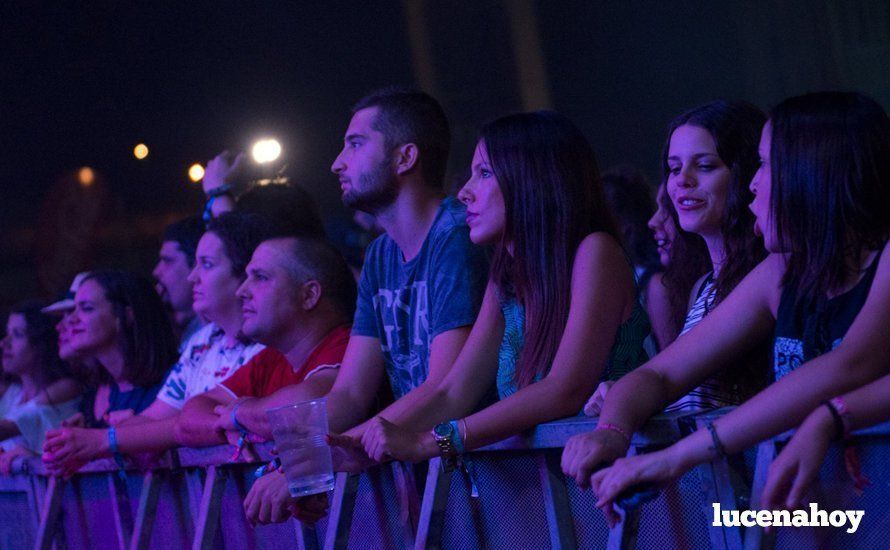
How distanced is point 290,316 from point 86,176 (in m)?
4.88

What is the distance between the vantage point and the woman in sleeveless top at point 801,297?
1.74 m

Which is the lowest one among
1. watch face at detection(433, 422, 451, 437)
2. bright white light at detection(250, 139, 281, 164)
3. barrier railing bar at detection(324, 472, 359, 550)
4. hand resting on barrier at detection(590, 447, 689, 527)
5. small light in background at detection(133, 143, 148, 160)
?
barrier railing bar at detection(324, 472, 359, 550)

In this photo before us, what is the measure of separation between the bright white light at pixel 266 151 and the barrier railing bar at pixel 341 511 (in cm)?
522

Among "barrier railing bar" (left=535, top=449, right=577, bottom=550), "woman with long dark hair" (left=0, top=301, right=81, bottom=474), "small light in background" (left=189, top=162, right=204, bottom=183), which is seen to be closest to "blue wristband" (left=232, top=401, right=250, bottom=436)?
"barrier railing bar" (left=535, top=449, right=577, bottom=550)

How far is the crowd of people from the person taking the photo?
186 cm

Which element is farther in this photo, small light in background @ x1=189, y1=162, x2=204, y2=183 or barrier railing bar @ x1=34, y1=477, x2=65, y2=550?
small light in background @ x1=189, y1=162, x2=204, y2=183

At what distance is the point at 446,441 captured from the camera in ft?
7.29

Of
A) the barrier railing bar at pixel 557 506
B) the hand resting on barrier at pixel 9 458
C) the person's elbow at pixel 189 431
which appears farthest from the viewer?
the hand resting on barrier at pixel 9 458

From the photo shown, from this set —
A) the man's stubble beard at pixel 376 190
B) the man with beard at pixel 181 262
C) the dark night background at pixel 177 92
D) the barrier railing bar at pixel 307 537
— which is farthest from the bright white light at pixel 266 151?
the barrier railing bar at pixel 307 537

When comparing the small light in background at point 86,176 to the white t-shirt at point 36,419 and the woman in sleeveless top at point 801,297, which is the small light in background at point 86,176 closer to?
the white t-shirt at point 36,419

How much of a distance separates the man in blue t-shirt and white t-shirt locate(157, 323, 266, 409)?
2.42ft

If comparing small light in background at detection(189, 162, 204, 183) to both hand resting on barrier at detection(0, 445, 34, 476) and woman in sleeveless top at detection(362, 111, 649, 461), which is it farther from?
woman in sleeveless top at detection(362, 111, 649, 461)

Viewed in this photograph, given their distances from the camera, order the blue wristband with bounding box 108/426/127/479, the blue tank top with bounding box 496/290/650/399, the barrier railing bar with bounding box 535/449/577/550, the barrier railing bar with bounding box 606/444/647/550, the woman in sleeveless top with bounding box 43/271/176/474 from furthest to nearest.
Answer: the woman in sleeveless top with bounding box 43/271/176/474
the blue wristband with bounding box 108/426/127/479
the blue tank top with bounding box 496/290/650/399
the barrier railing bar with bounding box 535/449/577/550
the barrier railing bar with bounding box 606/444/647/550

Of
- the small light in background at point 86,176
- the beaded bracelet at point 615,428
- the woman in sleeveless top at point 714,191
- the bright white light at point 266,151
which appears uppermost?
the small light in background at point 86,176
